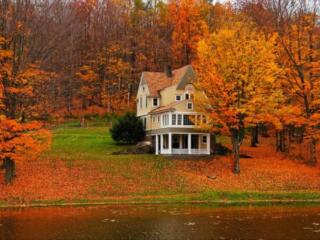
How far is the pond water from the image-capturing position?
852 inches

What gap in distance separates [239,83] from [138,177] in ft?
41.3

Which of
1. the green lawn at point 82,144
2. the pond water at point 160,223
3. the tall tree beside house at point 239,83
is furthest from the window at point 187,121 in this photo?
the pond water at point 160,223

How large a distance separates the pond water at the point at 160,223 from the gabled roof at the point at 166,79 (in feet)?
75.5

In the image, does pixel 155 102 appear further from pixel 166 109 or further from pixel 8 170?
pixel 8 170

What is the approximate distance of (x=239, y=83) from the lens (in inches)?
1766

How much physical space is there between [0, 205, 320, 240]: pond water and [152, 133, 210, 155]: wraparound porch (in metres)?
17.0

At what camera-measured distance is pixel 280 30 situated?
49.9 meters

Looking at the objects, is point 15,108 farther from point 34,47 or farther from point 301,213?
point 301,213

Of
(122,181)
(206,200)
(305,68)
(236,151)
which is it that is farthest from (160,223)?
(305,68)

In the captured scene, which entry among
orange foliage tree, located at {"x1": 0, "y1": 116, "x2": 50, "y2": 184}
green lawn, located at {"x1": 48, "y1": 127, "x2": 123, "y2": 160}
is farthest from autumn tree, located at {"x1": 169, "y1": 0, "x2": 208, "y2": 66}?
orange foliage tree, located at {"x1": 0, "y1": 116, "x2": 50, "y2": 184}

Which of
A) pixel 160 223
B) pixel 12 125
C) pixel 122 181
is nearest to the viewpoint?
pixel 160 223

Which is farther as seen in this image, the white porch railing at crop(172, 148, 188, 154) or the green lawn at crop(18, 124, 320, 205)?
the white porch railing at crop(172, 148, 188, 154)

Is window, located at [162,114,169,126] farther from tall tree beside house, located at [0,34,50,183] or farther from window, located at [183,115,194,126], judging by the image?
tall tree beside house, located at [0,34,50,183]

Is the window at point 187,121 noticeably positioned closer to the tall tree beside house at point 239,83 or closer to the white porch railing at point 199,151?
the white porch railing at point 199,151
